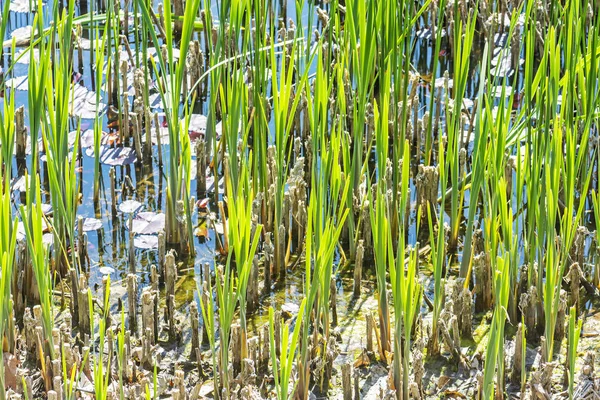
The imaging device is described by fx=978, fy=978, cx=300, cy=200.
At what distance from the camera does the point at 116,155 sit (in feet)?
11.7

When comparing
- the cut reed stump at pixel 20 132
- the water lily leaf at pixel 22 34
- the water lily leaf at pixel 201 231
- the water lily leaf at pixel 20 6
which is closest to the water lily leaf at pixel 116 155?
the cut reed stump at pixel 20 132

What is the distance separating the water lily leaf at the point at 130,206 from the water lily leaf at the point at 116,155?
12.3 inches

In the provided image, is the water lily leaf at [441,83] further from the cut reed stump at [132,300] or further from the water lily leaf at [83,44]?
the cut reed stump at [132,300]

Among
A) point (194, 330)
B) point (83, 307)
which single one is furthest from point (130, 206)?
point (194, 330)

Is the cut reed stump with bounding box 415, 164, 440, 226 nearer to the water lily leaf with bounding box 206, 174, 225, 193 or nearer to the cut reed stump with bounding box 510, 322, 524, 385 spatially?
the water lily leaf with bounding box 206, 174, 225, 193

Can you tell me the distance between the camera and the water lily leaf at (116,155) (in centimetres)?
352

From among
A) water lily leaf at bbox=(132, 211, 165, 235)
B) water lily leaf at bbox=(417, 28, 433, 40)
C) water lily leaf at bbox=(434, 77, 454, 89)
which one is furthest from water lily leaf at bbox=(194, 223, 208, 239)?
water lily leaf at bbox=(417, 28, 433, 40)

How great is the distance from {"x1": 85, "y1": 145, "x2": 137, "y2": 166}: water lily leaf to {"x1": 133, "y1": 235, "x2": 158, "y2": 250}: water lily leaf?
0.57 meters

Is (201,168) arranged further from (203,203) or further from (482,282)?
(482,282)

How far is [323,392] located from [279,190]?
0.64m

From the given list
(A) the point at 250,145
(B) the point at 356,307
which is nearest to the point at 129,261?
(B) the point at 356,307

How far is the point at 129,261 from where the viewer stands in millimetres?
2852

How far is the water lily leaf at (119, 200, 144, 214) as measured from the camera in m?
3.19

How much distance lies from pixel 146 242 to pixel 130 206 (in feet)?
0.86
